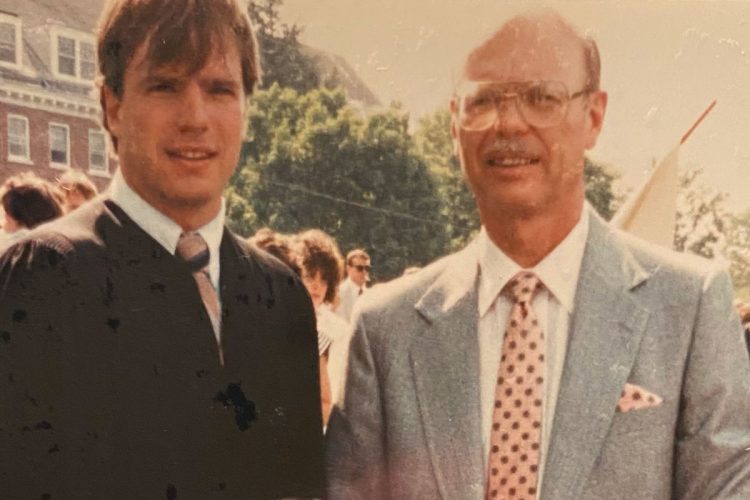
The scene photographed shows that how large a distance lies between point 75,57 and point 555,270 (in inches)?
37.5

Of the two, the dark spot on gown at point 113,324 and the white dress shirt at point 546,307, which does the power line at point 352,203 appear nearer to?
the white dress shirt at point 546,307

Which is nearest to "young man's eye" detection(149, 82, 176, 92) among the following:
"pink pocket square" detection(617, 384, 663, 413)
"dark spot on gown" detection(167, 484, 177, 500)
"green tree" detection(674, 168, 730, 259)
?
"dark spot on gown" detection(167, 484, 177, 500)

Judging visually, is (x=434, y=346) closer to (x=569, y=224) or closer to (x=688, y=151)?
(x=569, y=224)

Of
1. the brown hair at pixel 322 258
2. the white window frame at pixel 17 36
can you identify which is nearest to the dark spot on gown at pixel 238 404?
the brown hair at pixel 322 258

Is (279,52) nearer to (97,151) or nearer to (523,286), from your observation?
(97,151)

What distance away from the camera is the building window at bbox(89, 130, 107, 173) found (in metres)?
1.70

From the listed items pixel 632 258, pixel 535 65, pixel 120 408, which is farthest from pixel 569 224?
pixel 120 408

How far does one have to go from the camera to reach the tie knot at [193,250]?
1710mm

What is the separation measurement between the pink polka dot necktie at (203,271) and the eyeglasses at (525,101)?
1.77ft

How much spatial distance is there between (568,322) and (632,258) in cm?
16

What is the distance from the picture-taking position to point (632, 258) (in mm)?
1692

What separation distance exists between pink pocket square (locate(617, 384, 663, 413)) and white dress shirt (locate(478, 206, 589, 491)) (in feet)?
0.40

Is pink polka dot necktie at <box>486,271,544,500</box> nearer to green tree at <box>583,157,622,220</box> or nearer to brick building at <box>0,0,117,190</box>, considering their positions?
green tree at <box>583,157,622,220</box>

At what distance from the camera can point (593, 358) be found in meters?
1.64
